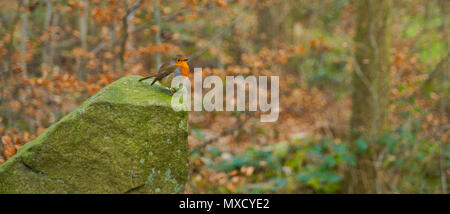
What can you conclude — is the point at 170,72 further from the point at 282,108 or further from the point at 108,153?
the point at 282,108

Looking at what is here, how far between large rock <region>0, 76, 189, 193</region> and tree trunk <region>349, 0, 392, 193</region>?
3.98 meters

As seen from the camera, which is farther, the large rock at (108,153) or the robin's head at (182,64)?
the robin's head at (182,64)

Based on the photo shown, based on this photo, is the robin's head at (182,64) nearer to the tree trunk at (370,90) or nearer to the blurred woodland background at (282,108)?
the blurred woodland background at (282,108)

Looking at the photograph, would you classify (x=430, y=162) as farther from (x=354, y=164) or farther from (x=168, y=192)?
(x=168, y=192)

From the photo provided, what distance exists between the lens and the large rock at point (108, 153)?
2.78 meters

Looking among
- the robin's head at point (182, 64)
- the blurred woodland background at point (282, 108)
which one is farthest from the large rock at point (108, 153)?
the blurred woodland background at point (282, 108)

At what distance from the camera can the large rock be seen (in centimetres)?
278

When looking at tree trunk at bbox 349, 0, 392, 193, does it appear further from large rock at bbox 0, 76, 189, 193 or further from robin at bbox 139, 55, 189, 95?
large rock at bbox 0, 76, 189, 193

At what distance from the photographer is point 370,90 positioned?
6.20 meters

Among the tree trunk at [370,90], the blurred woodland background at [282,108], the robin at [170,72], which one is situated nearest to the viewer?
the robin at [170,72]

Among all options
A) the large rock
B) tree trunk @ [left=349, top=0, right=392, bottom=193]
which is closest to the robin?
the large rock

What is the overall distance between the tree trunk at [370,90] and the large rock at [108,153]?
3979 millimetres

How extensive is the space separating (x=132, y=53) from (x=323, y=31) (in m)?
9.17

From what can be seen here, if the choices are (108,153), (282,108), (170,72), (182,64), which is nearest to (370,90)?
(282,108)
